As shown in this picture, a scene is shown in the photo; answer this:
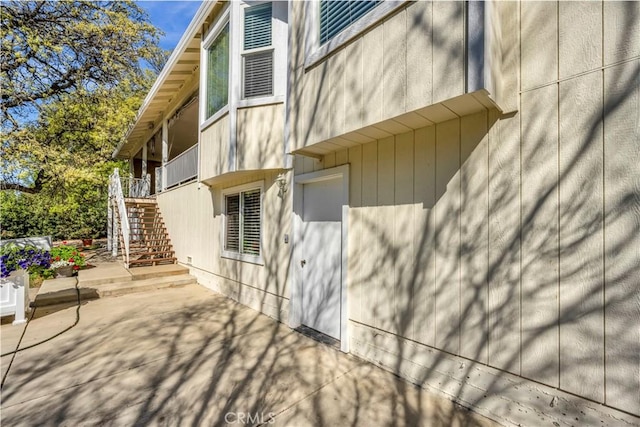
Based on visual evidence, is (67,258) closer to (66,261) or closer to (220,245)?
(66,261)

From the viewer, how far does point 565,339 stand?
88.4 inches

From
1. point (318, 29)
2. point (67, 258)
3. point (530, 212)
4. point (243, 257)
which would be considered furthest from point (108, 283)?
point (530, 212)

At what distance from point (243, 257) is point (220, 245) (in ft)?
3.52

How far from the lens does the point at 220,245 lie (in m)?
6.85

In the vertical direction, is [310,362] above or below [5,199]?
below

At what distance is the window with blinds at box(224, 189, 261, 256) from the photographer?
5.88m

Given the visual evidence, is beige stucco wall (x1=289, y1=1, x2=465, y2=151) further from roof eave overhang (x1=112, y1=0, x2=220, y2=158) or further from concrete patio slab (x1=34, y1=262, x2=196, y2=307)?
concrete patio slab (x1=34, y1=262, x2=196, y2=307)

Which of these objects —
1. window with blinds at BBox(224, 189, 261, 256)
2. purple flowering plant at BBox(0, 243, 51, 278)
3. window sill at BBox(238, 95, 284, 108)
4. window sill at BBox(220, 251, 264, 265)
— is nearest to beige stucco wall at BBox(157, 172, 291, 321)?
window sill at BBox(220, 251, 264, 265)


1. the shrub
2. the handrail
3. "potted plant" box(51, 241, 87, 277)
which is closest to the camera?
"potted plant" box(51, 241, 87, 277)

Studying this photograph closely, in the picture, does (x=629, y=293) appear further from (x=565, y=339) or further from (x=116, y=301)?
(x=116, y=301)

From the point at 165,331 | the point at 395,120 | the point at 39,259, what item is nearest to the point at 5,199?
the point at 39,259

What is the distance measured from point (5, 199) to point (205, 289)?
14.7 meters

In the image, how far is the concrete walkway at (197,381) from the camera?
2.64 metres

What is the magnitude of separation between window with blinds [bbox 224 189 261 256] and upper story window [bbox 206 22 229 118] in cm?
181
